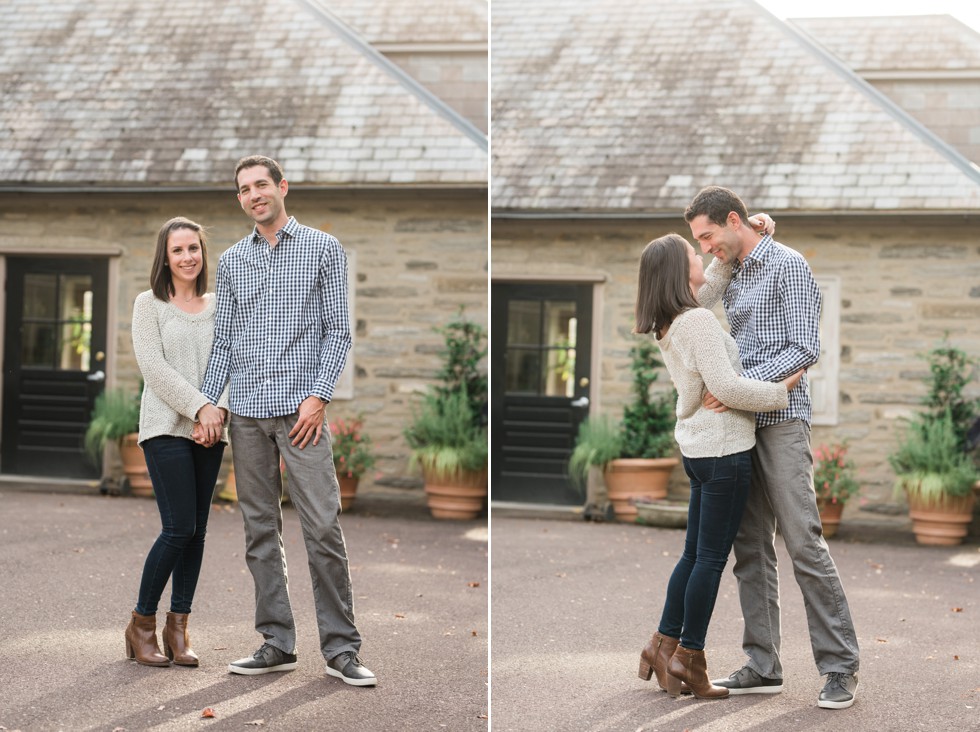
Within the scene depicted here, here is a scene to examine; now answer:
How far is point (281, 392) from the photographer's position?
412 cm

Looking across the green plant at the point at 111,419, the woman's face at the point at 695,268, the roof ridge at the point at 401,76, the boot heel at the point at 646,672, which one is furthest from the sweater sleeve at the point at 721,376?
the green plant at the point at 111,419

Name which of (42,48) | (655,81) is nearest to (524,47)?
(655,81)

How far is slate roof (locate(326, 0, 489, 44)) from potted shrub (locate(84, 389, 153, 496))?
4669mm

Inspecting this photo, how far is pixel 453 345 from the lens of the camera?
9828 millimetres

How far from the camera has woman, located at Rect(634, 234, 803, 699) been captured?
3.93 metres

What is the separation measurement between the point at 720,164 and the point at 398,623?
606 cm

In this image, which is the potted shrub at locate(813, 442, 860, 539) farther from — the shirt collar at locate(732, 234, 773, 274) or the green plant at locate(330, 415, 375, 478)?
the shirt collar at locate(732, 234, 773, 274)

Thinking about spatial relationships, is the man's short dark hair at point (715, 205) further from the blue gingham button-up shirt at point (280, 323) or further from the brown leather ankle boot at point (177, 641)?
the brown leather ankle boot at point (177, 641)

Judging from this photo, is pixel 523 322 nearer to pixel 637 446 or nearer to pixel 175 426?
pixel 637 446

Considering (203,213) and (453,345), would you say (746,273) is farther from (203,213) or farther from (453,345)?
(203,213)

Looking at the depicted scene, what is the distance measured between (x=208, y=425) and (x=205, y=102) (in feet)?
23.8

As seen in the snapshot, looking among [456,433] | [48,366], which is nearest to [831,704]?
[456,433]

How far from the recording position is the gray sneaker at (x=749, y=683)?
4.18 m

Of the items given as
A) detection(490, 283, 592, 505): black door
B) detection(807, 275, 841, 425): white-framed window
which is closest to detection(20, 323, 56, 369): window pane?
detection(490, 283, 592, 505): black door
